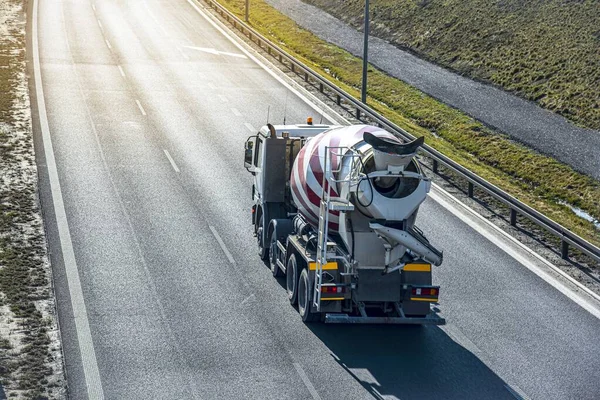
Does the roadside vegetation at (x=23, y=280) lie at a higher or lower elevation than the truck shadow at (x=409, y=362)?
higher

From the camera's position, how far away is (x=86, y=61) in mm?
44500

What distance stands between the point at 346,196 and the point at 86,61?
3018 centimetres

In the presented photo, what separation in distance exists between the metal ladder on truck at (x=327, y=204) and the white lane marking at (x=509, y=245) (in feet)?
21.6

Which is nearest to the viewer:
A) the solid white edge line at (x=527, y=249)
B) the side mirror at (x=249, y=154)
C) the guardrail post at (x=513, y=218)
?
the solid white edge line at (x=527, y=249)

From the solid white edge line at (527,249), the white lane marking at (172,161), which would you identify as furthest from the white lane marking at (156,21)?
the solid white edge line at (527,249)

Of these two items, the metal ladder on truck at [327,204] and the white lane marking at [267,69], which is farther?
the white lane marking at [267,69]

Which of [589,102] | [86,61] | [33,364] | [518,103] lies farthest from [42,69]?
[33,364]

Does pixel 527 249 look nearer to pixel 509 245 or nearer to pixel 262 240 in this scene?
pixel 509 245

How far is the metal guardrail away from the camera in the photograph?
76.0ft

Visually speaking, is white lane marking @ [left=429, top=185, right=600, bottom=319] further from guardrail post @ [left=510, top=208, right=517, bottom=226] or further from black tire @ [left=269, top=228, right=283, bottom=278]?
black tire @ [left=269, top=228, right=283, bottom=278]

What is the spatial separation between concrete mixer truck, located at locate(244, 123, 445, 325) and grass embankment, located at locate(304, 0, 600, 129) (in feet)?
71.8

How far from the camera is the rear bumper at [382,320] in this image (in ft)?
57.4

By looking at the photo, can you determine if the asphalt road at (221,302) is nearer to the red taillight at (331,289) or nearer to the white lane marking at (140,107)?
the white lane marking at (140,107)

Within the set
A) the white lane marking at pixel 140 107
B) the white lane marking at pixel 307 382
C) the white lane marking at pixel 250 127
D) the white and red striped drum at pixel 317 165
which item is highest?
the white and red striped drum at pixel 317 165
